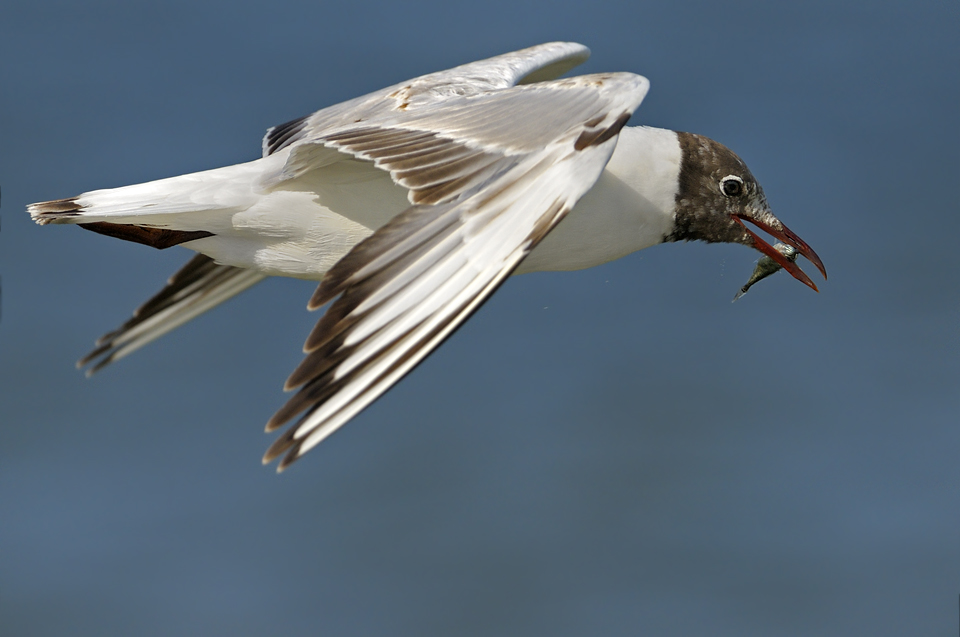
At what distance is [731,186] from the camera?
4348mm

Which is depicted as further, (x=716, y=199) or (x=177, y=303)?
(x=177, y=303)

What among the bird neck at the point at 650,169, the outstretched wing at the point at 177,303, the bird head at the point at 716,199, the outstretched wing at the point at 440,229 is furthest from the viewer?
the outstretched wing at the point at 177,303

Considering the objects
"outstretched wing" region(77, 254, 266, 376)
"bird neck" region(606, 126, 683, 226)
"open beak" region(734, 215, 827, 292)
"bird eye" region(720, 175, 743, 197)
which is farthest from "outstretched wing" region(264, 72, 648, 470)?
"outstretched wing" region(77, 254, 266, 376)

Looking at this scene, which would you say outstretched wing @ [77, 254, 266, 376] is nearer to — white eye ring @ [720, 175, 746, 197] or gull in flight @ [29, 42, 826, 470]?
gull in flight @ [29, 42, 826, 470]

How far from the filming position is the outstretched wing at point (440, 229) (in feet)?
10.2

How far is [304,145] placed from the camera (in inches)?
153

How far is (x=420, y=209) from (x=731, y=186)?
1364mm

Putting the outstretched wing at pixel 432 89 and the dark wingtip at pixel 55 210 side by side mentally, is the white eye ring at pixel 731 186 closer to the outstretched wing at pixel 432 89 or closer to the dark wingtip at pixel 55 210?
the outstretched wing at pixel 432 89

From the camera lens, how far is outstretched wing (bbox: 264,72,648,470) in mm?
3109

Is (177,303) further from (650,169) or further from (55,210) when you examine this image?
(650,169)

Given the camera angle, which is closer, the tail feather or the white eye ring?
the tail feather

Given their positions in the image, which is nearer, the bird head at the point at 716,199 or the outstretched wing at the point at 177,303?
the bird head at the point at 716,199

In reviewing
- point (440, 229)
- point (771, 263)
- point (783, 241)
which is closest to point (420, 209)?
point (440, 229)

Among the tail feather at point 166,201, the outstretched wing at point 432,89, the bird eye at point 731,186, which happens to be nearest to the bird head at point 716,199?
the bird eye at point 731,186
